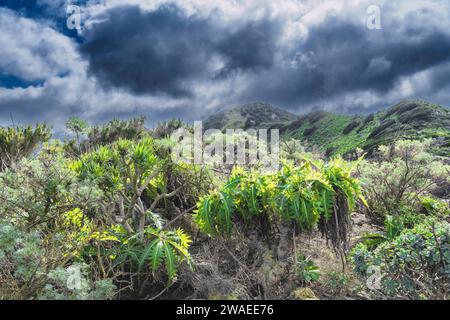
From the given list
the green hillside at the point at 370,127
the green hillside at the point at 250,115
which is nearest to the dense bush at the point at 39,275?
the green hillside at the point at 370,127

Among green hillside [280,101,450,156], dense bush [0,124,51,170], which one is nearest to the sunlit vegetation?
dense bush [0,124,51,170]

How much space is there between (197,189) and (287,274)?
2.45 m

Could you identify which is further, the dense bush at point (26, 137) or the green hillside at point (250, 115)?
the green hillside at point (250, 115)

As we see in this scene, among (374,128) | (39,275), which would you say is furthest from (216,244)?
(374,128)

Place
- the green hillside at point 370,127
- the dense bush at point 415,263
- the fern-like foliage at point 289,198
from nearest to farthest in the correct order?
1. the dense bush at point 415,263
2. the fern-like foliage at point 289,198
3. the green hillside at point 370,127

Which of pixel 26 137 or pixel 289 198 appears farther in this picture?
pixel 26 137

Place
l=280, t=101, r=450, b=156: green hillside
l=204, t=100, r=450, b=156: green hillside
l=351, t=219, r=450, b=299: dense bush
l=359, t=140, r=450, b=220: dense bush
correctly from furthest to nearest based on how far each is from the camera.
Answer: l=204, t=100, r=450, b=156: green hillside < l=280, t=101, r=450, b=156: green hillside < l=359, t=140, r=450, b=220: dense bush < l=351, t=219, r=450, b=299: dense bush

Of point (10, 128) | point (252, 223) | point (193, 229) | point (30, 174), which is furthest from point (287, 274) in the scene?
point (10, 128)

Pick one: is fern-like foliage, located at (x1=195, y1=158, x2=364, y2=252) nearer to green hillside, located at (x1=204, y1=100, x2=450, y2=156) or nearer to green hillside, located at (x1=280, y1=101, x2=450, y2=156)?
green hillside, located at (x1=204, y1=100, x2=450, y2=156)

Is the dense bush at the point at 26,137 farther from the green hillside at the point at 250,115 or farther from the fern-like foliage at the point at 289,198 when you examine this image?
the green hillside at the point at 250,115

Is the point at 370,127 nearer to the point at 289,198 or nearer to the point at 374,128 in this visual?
the point at 374,128

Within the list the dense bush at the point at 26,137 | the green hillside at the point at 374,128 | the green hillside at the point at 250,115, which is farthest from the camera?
the green hillside at the point at 250,115

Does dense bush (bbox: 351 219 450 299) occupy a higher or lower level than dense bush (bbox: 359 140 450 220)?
lower
